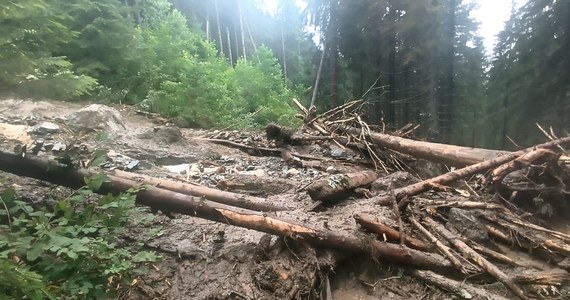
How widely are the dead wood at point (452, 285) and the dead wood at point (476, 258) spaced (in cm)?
12

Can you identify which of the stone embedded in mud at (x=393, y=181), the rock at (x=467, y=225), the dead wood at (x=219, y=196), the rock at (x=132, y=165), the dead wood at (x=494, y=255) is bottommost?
the dead wood at (x=494, y=255)

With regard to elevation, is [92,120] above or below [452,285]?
above

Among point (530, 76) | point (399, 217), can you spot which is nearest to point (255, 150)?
point (399, 217)

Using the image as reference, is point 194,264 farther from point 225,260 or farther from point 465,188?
point 465,188

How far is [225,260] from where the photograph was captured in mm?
3035

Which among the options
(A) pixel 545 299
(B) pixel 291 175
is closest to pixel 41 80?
(B) pixel 291 175

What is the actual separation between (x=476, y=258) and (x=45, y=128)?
6487 mm

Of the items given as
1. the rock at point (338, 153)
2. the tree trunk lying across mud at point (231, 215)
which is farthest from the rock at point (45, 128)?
the rock at point (338, 153)

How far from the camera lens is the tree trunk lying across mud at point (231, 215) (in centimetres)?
304

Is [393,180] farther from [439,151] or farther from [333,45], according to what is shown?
[333,45]

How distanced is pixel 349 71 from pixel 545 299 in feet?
33.5

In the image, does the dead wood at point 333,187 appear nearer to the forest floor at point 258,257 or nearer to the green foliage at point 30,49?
the forest floor at point 258,257

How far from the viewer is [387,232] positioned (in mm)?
3383

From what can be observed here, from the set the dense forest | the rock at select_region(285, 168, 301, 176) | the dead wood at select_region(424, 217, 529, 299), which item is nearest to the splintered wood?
the dead wood at select_region(424, 217, 529, 299)
